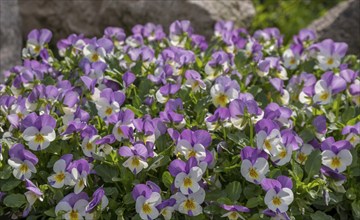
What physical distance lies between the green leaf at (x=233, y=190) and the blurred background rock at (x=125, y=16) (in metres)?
1.66

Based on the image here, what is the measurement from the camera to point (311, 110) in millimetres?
2832

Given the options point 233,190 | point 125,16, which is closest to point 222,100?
point 233,190

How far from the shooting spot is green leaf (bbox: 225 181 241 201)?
7.88 feet

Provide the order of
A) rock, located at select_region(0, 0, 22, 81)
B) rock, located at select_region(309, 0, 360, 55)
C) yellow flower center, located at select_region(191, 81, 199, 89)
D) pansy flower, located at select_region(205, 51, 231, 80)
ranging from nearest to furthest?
yellow flower center, located at select_region(191, 81, 199, 89)
pansy flower, located at select_region(205, 51, 231, 80)
rock, located at select_region(0, 0, 22, 81)
rock, located at select_region(309, 0, 360, 55)

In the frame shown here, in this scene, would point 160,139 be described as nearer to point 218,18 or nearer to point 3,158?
point 3,158

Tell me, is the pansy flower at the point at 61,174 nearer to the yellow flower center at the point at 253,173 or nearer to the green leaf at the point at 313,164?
the yellow flower center at the point at 253,173

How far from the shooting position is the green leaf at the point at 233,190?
2.40m

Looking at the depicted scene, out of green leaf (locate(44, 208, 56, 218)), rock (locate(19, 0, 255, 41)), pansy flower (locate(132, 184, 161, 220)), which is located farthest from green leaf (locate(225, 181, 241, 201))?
rock (locate(19, 0, 255, 41))

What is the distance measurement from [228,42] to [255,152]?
1.13 metres

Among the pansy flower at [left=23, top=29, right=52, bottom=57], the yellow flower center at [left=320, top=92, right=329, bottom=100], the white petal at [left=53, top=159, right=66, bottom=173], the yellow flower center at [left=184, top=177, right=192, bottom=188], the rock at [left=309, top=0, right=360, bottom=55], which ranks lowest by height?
the rock at [left=309, top=0, right=360, bottom=55]

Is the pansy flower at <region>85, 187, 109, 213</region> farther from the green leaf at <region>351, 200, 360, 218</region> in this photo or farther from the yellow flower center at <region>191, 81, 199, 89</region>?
the green leaf at <region>351, 200, 360, 218</region>

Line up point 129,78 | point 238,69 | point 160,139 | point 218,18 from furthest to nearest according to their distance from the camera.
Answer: point 218,18 < point 238,69 < point 129,78 < point 160,139

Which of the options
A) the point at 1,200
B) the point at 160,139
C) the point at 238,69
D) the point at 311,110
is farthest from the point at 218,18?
the point at 1,200

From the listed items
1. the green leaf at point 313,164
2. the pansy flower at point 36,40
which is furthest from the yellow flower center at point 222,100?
the pansy flower at point 36,40
